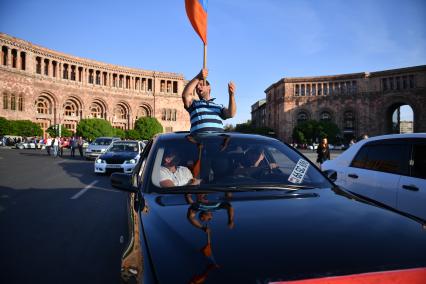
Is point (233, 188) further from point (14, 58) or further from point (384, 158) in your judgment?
point (14, 58)

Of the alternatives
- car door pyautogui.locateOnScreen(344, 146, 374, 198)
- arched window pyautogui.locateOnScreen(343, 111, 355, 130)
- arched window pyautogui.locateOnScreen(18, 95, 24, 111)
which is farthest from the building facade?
car door pyautogui.locateOnScreen(344, 146, 374, 198)

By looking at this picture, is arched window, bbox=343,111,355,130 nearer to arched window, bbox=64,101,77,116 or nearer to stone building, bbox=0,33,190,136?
stone building, bbox=0,33,190,136

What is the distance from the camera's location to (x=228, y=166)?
2457mm

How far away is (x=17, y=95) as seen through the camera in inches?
1916

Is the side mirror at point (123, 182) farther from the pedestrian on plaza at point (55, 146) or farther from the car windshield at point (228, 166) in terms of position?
the pedestrian on plaza at point (55, 146)

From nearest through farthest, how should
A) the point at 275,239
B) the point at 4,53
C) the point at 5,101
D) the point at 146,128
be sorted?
the point at 275,239
the point at 5,101
the point at 4,53
the point at 146,128

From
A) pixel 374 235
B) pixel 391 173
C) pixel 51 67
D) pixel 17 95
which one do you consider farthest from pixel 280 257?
pixel 51 67

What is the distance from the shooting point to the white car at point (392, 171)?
330 centimetres

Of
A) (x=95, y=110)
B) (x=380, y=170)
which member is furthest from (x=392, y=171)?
(x=95, y=110)

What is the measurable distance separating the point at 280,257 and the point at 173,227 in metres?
0.59

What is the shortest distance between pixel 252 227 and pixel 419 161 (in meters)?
2.99

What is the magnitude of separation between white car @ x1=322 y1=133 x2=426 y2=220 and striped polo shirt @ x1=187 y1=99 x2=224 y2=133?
2.15m

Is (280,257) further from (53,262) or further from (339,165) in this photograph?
(339,165)

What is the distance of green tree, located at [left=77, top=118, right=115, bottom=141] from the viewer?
1906 inches
